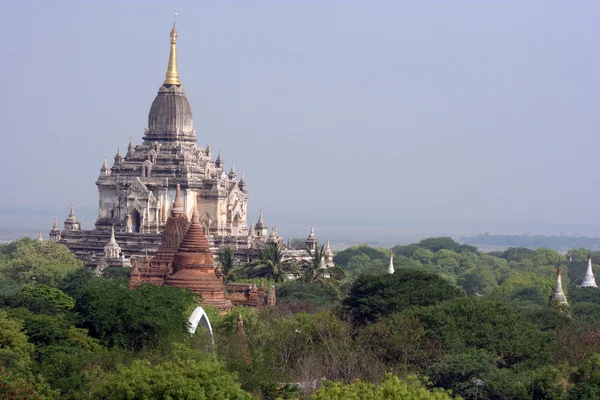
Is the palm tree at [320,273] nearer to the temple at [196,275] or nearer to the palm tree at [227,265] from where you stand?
the palm tree at [227,265]

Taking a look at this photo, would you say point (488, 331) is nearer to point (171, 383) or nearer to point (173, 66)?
point (171, 383)

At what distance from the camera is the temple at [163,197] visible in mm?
98000

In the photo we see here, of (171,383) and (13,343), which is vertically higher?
(13,343)

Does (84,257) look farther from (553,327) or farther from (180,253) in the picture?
(553,327)

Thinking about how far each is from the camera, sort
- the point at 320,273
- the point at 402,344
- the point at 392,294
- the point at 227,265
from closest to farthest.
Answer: the point at 402,344 < the point at 392,294 < the point at 227,265 < the point at 320,273

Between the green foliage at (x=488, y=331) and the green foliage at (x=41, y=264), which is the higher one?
the green foliage at (x=41, y=264)

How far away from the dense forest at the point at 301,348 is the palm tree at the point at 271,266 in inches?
640

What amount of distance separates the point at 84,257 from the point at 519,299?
83.0 ft

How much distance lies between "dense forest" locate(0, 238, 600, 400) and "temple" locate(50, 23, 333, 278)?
27033mm

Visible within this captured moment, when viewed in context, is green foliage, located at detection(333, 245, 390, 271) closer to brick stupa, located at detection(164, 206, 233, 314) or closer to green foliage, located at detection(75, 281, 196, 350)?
brick stupa, located at detection(164, 206, 233, 314)

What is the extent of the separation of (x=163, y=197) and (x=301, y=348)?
4894cm

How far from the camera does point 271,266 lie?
286 feet

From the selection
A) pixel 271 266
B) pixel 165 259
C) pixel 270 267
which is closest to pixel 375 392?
pixel 165 259

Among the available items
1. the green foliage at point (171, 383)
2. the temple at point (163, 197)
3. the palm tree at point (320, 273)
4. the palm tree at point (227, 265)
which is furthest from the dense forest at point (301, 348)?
the temple at point (163, 197)
